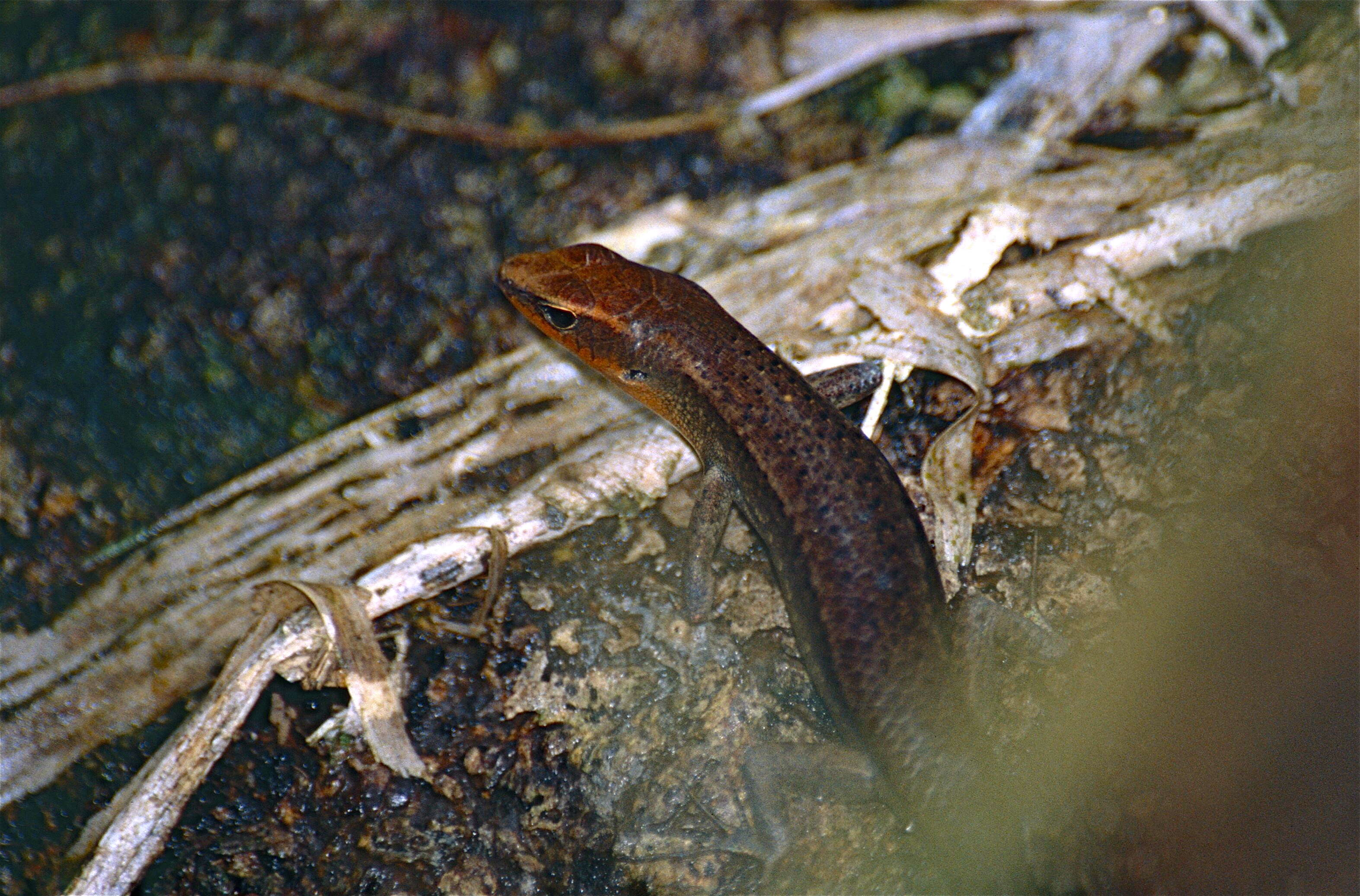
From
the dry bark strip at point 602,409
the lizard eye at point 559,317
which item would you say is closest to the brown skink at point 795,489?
the lizard eye at point 559,317

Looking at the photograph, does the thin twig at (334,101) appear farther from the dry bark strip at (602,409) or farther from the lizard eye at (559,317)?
the lizard eye at (559,317)

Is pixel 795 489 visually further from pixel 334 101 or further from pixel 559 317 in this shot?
pixel 334 101

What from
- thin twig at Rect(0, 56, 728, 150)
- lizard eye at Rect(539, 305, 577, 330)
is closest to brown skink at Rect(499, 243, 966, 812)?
lizard eye at Rect(539, 305, 577, 330)

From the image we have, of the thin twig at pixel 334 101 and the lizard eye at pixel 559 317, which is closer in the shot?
the lizard eye at pixel 559 317

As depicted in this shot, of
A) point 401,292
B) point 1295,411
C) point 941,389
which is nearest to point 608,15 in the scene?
point 401,292

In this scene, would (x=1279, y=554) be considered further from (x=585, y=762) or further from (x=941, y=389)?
(x=585, y=762)

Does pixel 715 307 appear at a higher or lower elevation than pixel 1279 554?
higher
